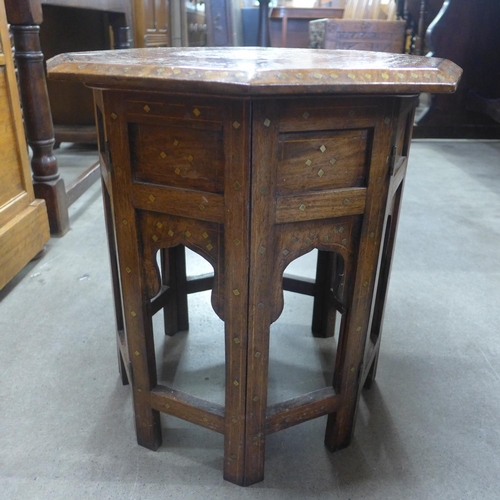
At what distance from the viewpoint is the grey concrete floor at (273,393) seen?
1.11 metres

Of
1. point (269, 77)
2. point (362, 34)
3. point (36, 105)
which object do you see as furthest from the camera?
point (362, 34)

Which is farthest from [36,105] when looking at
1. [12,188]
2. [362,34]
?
[362,34]

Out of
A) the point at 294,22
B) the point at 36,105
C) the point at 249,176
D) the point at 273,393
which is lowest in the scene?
the point at 273,393

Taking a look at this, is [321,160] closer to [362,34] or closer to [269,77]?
[269,77]

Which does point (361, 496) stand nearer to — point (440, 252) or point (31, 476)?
point (31, 476)

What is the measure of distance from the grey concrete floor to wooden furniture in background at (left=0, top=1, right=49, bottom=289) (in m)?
0.12

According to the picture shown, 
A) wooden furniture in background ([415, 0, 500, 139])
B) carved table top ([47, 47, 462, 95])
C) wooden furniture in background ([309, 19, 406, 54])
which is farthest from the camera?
wooden furniture in background ([309, 19, 406, 54])

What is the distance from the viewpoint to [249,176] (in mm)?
809

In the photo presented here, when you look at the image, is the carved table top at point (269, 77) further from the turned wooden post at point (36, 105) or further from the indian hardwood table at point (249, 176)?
the turned wooden post at point (36, 105)

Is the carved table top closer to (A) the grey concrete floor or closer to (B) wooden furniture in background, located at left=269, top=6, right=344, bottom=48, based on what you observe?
(A) the grey concrete floor

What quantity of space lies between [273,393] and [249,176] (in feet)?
2.58

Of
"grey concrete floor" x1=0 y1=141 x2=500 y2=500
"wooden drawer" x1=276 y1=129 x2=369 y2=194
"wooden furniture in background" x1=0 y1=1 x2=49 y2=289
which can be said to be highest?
"wooden drawer" x1=276 y1=129 x2=369 y2=194

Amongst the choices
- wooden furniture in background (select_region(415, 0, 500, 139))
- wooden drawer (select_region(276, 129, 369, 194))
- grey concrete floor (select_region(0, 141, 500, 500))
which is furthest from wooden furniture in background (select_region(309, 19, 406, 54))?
wooden drawer (select_region(276, 129, 369, 194))

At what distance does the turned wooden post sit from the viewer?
200 cm
